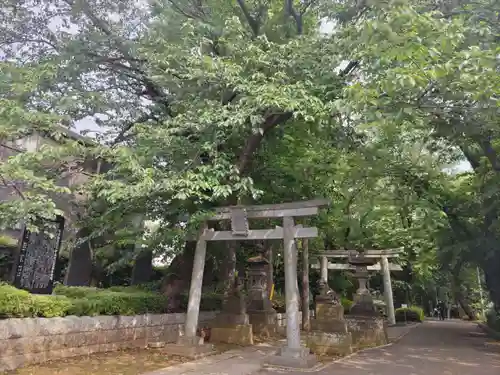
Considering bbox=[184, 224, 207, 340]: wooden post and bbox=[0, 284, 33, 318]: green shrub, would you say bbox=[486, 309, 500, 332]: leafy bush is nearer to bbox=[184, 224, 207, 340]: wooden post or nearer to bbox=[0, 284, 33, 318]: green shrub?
bbox=[184, 224, 207, 340]: wooden post

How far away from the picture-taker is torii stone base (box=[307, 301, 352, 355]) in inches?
425

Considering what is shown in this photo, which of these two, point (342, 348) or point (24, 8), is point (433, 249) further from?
point (24, 8)

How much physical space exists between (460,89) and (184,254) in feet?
29.4

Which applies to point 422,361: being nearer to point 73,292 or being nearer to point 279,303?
point 279,303

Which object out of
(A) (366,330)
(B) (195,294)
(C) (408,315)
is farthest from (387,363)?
(C) (408,315)

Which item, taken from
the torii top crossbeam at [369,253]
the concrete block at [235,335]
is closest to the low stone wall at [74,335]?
the concrete block at [235,335]

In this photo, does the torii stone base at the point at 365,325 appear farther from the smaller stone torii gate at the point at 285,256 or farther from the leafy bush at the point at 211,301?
the leafy bush at the point at 211,301

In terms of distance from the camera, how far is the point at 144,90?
1307 cm

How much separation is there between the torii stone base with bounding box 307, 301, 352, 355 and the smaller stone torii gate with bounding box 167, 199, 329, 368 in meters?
2.28

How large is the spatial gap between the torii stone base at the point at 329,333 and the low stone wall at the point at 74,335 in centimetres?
405

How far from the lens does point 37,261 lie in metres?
9.32

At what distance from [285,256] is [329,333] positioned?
342 centimetres

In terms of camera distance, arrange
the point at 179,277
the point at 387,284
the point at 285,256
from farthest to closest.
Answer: the point at 387,284 → the point at 179,277 → the point at 285,256

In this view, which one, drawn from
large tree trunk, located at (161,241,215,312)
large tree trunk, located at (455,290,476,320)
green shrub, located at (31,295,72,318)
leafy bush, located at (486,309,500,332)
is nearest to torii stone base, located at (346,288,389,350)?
leafy bush, located at (486,309,500,332)
